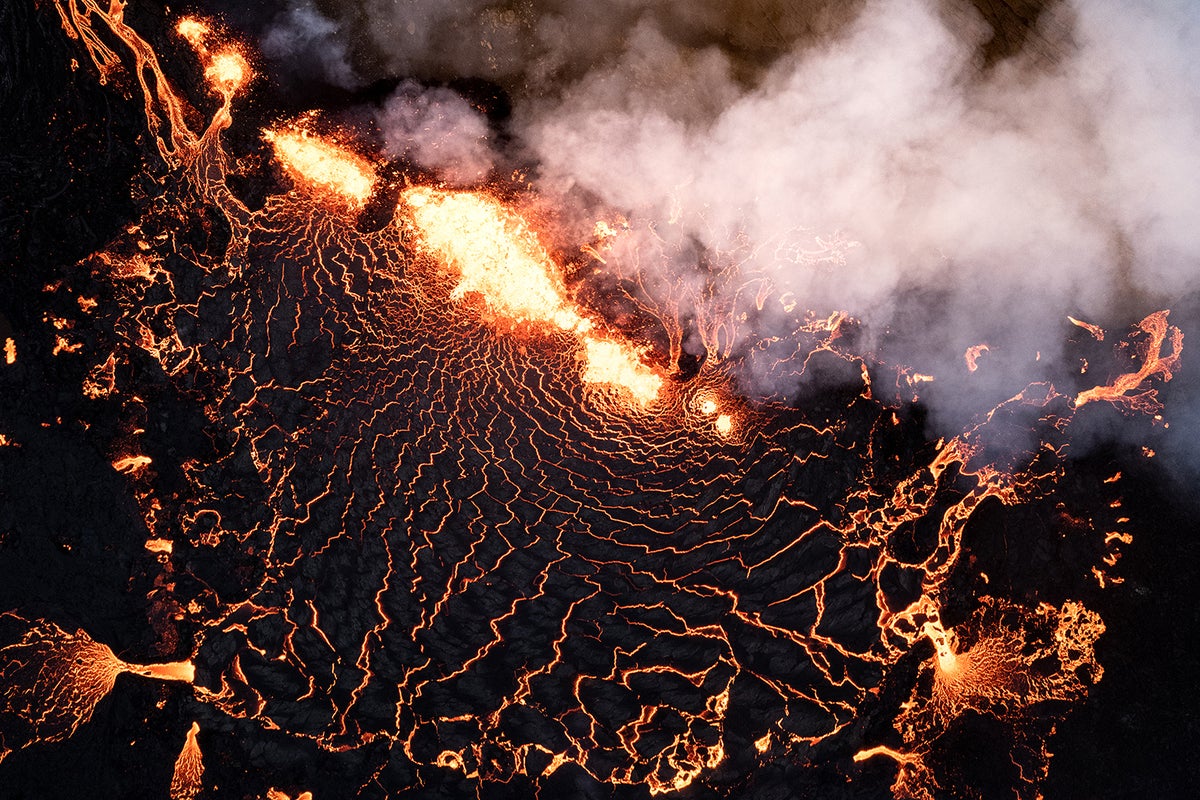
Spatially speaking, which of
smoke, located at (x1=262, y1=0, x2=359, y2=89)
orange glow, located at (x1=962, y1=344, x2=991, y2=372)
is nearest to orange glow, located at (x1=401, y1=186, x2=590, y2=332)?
smoke, located at (x1=262, y1=0, x2=359, y2=89)

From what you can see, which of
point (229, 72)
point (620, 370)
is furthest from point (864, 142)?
point (229, 72)

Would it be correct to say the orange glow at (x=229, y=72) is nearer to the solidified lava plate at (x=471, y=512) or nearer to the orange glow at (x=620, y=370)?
the solidified lava plate at (x=471, y=512)

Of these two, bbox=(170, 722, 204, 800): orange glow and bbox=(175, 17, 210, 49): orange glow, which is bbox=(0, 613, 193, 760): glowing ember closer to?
A: bbox=(170, 722, 204, 800): orange glow

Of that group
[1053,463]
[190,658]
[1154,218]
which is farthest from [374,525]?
[1154,218]

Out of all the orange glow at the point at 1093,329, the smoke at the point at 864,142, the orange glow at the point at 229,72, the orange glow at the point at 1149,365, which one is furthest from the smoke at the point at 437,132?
the orange glow at the point at 1149,365

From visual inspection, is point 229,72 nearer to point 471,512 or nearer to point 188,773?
point 471,512
